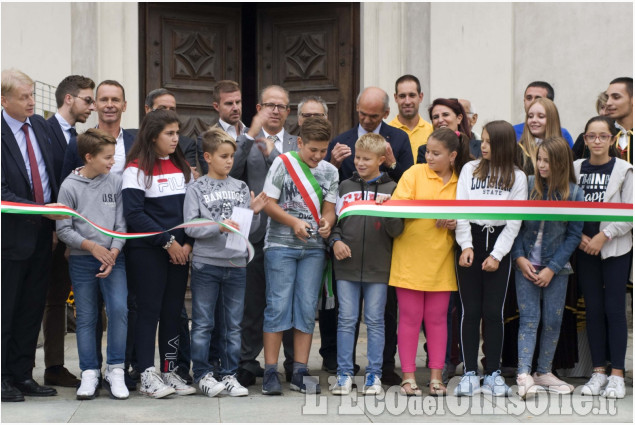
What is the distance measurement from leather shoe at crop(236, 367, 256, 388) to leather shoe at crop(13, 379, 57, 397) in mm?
1240

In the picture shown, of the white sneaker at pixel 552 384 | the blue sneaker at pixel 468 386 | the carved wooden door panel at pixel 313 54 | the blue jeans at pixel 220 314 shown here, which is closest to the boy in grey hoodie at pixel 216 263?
the blue jeans at pixel 220 314

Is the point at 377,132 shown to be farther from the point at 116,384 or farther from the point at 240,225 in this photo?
the point at 116,384

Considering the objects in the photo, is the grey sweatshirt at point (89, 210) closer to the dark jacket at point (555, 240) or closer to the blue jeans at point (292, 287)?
the blue jeans at point (292, 287)

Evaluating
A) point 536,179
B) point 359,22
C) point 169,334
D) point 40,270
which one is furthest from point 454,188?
point 359,22

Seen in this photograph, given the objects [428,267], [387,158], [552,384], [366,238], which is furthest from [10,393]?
[552,384]

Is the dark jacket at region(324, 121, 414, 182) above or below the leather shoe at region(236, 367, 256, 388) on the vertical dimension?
above

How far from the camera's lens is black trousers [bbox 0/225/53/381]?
6.75m

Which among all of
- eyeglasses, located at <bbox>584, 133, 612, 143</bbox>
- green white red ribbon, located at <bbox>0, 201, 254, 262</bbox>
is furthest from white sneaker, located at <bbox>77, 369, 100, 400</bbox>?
eyeglasses, located at <bbox>584, 133, 612, 143</bbox>

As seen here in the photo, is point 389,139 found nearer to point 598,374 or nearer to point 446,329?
point 446,329

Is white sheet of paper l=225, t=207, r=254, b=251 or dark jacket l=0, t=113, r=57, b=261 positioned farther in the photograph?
white sheet of paper l=225, t=207, r=254, b=251

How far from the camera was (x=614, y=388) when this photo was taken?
22.6 feet

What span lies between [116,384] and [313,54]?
562 centimetres

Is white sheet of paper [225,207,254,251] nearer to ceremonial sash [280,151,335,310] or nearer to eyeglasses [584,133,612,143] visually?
ceremonial sash [280,151,335,310]

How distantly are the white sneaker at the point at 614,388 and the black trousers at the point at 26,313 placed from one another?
12.5ft
